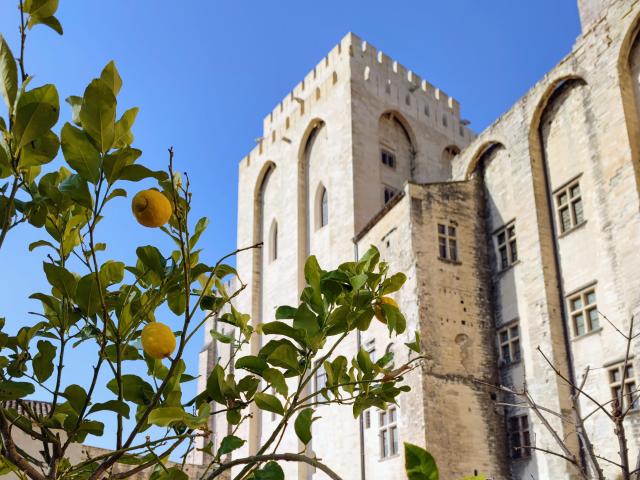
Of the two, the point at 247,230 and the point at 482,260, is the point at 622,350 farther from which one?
the point at 247,230

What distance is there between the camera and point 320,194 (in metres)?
25.9

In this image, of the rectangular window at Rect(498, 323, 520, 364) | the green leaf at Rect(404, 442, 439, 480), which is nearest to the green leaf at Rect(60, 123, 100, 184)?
the green leaf at Rect(404, 442, 439, 480)

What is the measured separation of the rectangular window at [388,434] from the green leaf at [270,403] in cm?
1628

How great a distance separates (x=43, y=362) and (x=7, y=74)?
3.24 ft

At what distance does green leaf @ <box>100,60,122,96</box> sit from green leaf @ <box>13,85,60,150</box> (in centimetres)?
12

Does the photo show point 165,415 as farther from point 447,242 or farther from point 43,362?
point 447,242

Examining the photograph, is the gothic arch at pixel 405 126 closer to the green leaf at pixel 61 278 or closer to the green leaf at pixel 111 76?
the green leaf at pixel 61 278

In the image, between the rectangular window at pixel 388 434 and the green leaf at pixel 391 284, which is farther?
the rectangular window at pixel 388 434

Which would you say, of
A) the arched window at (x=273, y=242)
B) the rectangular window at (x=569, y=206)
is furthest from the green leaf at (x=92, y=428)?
the arched window at (x=273, y=242)

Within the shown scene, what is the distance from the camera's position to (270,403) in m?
1.93

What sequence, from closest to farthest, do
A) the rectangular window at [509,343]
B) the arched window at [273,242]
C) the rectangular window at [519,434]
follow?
the rectangular window at [519,434], the rectangular window at [509,343], the arched window at [273,242]

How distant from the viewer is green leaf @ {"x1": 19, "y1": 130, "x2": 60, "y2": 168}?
177 centimetres

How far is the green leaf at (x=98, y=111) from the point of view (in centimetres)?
166

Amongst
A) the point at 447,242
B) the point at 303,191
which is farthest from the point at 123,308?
the point at 303,191
